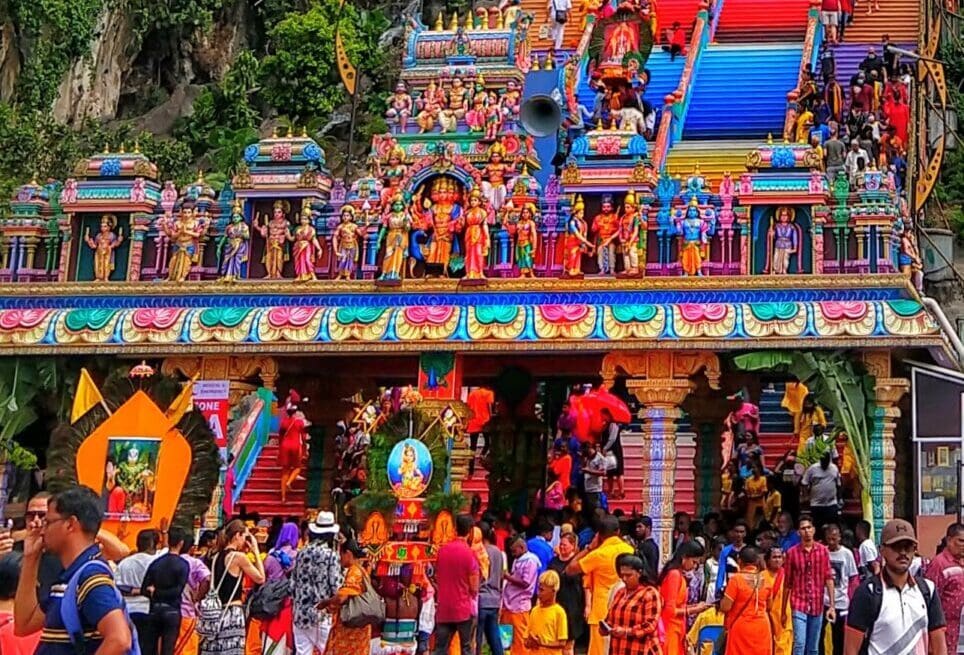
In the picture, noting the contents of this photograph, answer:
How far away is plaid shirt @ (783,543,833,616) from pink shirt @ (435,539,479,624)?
8.80 feet

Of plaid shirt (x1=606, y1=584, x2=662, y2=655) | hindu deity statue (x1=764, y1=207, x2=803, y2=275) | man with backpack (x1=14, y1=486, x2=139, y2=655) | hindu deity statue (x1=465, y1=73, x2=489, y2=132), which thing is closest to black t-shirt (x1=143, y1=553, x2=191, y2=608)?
plaid shirt (x1=606, y1=584, x2=662, y2=655)

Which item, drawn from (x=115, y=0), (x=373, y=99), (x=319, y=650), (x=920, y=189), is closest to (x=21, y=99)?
(x=115, y=0)

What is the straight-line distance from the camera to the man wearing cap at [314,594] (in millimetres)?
12516

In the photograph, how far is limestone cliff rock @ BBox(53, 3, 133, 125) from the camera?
3378 cm

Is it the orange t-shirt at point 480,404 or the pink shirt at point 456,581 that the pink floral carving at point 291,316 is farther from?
the pink shirt at point 456,581

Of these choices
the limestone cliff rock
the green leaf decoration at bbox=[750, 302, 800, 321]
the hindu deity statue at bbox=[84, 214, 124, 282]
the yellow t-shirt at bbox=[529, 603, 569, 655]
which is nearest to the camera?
the yellow t-shirt at bbox=[529, 603, 569, 655]

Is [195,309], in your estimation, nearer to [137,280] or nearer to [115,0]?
[137,280]

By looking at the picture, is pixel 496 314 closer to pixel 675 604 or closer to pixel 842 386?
pixel 842 386

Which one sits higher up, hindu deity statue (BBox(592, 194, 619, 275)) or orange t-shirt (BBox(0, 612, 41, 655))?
hindu deity statue (BBox(592, 194, 619, 275))

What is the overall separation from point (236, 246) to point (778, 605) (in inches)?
419

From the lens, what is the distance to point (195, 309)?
68.7 ft

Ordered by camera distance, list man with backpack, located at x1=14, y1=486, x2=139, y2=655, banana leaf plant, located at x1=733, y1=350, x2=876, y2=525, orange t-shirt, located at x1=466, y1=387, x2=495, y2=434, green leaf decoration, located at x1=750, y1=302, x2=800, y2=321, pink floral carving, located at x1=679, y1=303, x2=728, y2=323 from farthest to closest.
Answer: orange t-shirt, located at x1=466, y1=387, x2=495, y2=434
pink floral carving, located at x1=679, y1=303, x2=728, y2=323
green leaf decoration, located at x1=750, y1=302, x2=800, y2=321
banana leaf plant, located at x1=733, y1=350, x2=876, y2=525
man with backpack, located at x1=14, y1=486, x2=139, y2=655

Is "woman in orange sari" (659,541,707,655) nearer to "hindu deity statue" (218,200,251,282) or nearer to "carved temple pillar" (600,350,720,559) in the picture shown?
"carved temple pillar" (600,350,720,559)

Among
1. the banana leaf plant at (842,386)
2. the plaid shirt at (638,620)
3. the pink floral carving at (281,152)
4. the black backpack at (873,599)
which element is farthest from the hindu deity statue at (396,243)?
the black backpack at (873,599)
